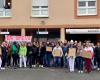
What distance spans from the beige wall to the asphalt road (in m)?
12.2

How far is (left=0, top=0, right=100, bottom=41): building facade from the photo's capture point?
124 ft

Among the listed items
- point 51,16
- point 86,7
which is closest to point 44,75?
point 51,16

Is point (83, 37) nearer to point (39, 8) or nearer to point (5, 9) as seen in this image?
point (39, 8)

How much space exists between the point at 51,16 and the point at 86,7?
3.17 meters

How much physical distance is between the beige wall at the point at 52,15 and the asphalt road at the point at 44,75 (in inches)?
480

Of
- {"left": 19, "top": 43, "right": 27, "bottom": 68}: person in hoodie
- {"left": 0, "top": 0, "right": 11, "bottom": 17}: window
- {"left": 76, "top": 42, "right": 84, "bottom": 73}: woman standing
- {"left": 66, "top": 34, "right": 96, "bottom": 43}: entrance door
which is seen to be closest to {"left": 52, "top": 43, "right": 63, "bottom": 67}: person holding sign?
{"left": 76, "top": 42, "right": 84, "bottom": 73}: woman standing

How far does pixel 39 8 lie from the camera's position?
38.7 metres

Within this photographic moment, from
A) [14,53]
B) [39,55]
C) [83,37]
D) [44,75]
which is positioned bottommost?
[44,75]

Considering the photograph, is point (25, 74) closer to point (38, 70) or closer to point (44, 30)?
point (38, 70)

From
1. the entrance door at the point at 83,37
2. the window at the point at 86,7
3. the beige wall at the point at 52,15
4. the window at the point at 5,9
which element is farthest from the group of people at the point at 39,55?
the entrance door at the point at 83,37

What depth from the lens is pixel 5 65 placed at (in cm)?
2772

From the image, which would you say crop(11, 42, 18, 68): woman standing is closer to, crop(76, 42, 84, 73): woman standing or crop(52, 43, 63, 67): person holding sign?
crop(52, 43, 63, 67): person holding sign

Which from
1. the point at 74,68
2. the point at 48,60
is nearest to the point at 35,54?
the point at 48,60

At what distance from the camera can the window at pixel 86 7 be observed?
37906mm
